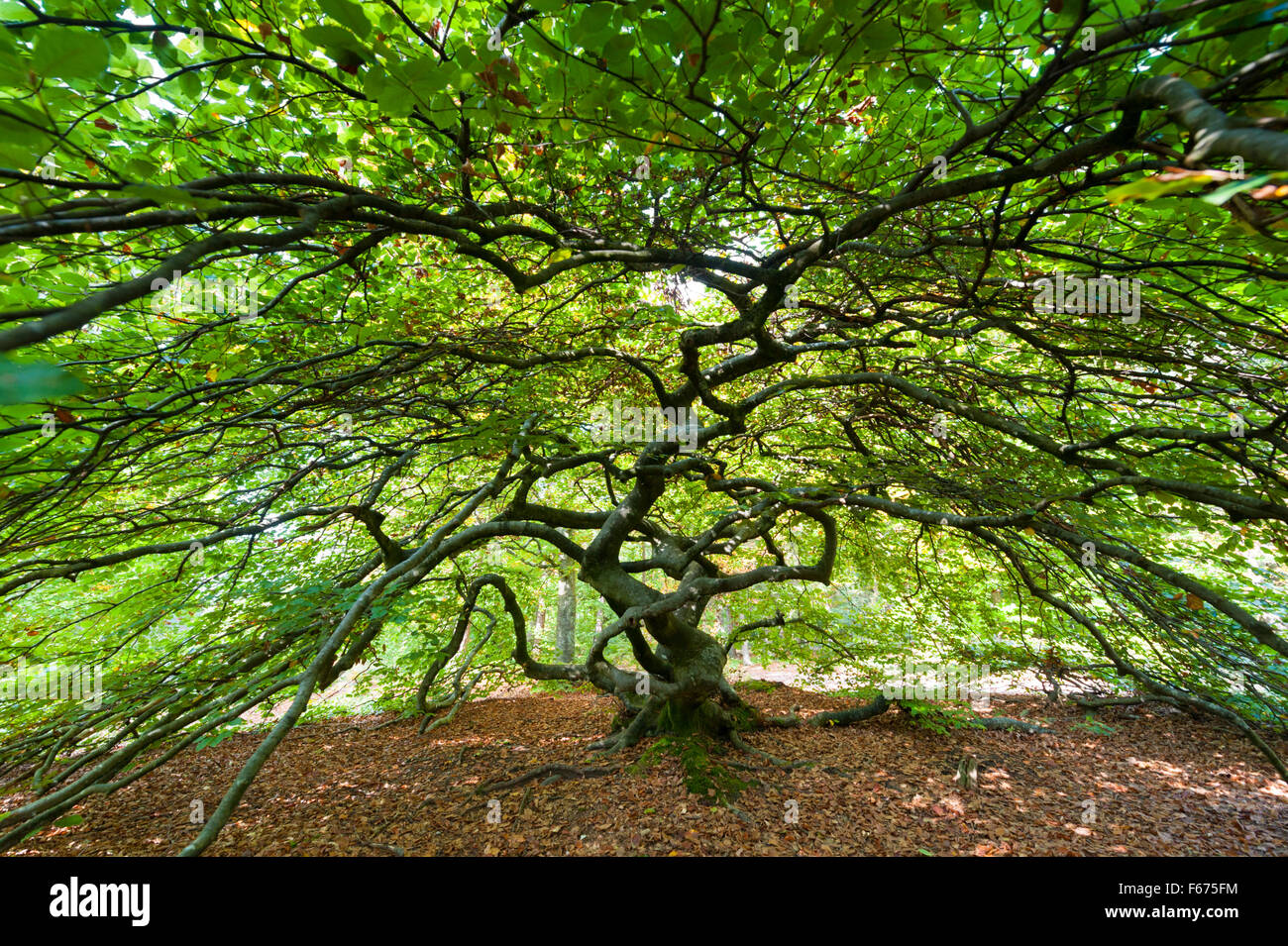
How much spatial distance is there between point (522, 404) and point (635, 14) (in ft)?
10.0

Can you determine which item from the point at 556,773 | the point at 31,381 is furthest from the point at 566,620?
the point at 31,381

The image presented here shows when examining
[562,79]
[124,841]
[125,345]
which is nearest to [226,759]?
[124,841]

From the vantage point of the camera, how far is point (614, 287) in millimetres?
4711

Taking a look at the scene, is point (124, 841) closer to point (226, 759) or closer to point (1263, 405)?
point (226, 759)

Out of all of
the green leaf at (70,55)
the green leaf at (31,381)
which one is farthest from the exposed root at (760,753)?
the green leaf at (70,55)

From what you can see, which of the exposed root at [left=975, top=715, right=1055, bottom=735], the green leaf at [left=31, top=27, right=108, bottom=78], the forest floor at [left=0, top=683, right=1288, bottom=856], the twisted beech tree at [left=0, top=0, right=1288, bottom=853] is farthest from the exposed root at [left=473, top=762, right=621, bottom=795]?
the green leaf at [left=31, top=27, right=108, bottom=78]

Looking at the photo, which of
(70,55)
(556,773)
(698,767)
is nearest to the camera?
(70,55)

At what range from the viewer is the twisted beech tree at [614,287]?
1376 mm

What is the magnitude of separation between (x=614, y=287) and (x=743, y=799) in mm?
4983

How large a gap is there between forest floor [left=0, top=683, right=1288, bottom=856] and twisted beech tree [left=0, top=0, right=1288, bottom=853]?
1.06 meters

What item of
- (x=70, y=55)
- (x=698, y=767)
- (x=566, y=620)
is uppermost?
(x=70, y=55)

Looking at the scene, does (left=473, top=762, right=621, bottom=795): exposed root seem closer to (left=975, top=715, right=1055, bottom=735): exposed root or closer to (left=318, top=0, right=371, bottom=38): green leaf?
(left=975, top=715, right=1055, bottom=735): exposed root

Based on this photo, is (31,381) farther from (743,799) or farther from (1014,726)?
(1014,726)
